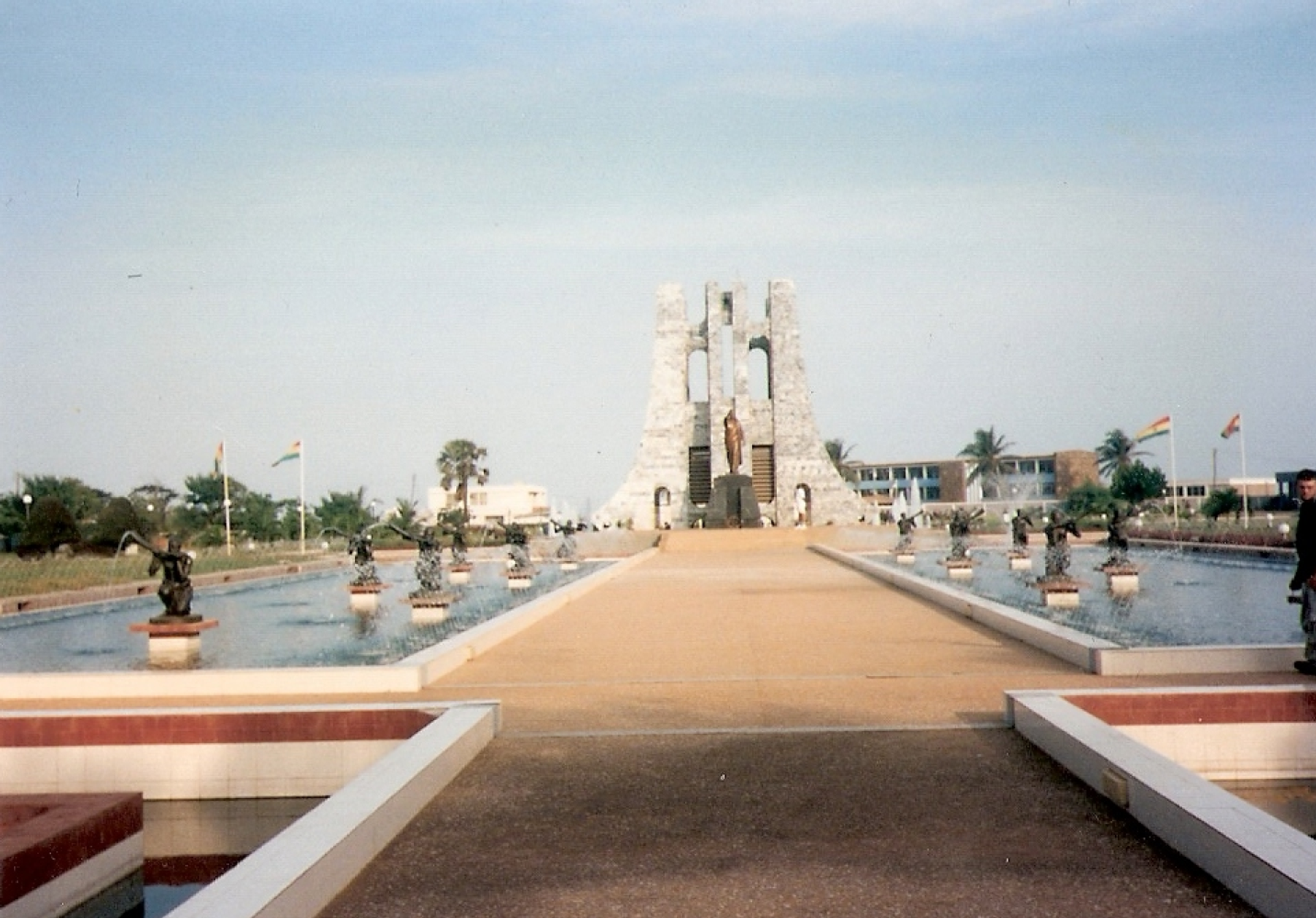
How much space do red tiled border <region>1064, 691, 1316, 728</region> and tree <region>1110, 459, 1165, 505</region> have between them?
58228mm

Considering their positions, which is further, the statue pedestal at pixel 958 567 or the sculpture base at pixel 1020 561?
the sculpture base at pixel 1020 561

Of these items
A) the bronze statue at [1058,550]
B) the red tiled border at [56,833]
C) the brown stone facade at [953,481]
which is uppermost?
the brown stone facade at [953,481]

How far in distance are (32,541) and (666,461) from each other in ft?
81.3

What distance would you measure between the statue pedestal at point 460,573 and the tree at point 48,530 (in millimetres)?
23202

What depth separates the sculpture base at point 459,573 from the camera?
2355 centimetres

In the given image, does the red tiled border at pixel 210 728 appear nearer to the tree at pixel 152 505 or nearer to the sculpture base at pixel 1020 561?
the sculpture base at pixel 1020 561

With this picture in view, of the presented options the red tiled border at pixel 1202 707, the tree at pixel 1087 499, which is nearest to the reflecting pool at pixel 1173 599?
the red tiled border at pixel 1202 707

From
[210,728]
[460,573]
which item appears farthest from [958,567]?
[210,728]

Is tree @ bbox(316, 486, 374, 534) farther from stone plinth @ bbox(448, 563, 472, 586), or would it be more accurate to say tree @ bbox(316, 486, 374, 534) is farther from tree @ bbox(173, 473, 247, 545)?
stone plinth @ bbox(448, 563, 472, 586)

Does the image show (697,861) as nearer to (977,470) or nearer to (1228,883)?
(1228,883)

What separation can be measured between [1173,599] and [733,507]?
27800mm

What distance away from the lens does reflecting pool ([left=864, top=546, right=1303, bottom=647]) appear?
11.8m

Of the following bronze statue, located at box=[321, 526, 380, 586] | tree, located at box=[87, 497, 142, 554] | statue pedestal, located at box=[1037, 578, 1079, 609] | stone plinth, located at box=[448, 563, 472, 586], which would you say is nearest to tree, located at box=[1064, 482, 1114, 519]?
stone plinth, located at box=[448, 563, 472, 586]

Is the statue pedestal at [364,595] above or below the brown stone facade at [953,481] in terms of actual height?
below
